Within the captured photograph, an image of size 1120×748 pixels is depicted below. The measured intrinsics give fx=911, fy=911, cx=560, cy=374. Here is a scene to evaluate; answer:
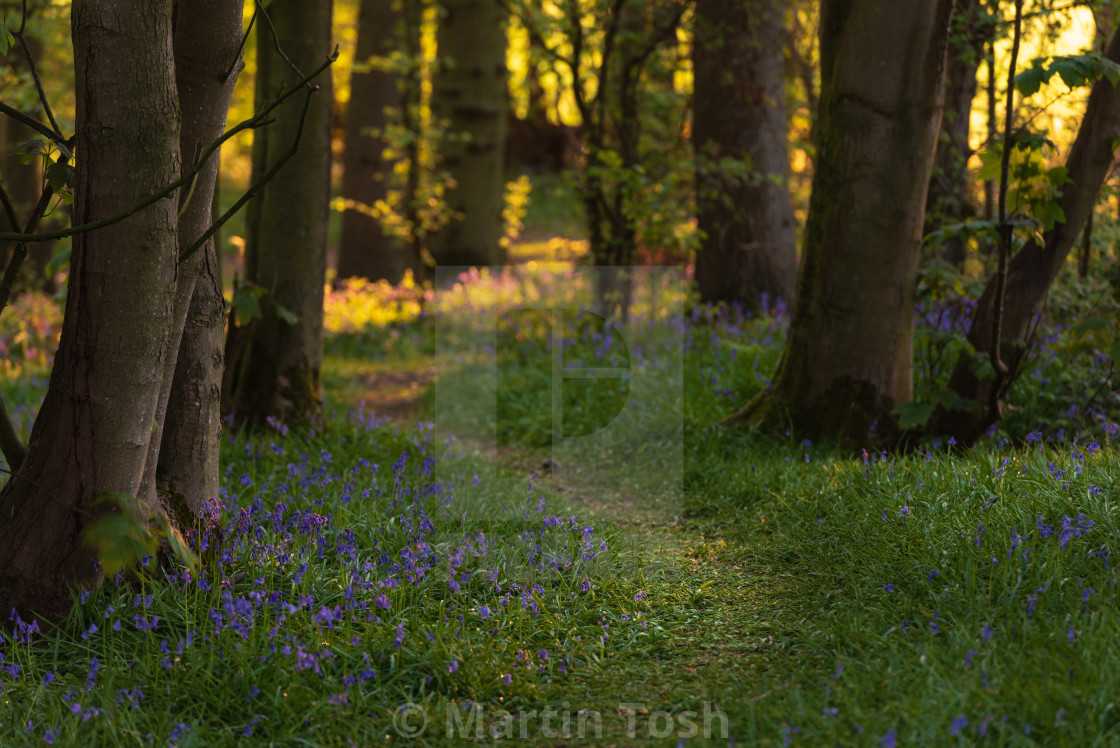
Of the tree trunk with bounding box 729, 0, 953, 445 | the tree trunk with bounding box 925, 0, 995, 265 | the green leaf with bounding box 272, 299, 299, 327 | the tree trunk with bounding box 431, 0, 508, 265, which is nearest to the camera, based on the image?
the tree trunk with bounding box 729, 0, 953, 445

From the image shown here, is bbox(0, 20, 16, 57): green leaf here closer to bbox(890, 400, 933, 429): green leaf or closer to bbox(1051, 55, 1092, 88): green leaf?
bbox(1051, 55, 1092, 88): green leaf

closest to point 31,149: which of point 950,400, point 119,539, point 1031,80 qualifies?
point 119,539

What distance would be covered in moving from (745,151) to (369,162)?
6485 mm

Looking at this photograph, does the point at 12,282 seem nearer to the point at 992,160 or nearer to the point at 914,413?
the point at 914,413

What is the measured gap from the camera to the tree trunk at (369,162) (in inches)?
507

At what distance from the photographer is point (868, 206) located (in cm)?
465

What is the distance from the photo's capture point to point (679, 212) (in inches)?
323

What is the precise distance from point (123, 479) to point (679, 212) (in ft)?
20.1

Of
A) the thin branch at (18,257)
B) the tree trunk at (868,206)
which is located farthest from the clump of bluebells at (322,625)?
the tree trunk at (868,206)

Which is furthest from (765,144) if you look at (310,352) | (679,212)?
(310,352)

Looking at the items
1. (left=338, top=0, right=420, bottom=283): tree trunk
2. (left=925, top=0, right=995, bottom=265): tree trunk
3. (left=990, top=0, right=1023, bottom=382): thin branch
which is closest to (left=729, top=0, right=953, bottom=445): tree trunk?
(left=990, top=0, right=1023, bottom=382): thin branch

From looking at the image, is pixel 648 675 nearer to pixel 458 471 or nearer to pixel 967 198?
pixel 458 471

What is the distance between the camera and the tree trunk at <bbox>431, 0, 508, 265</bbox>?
437 inches
